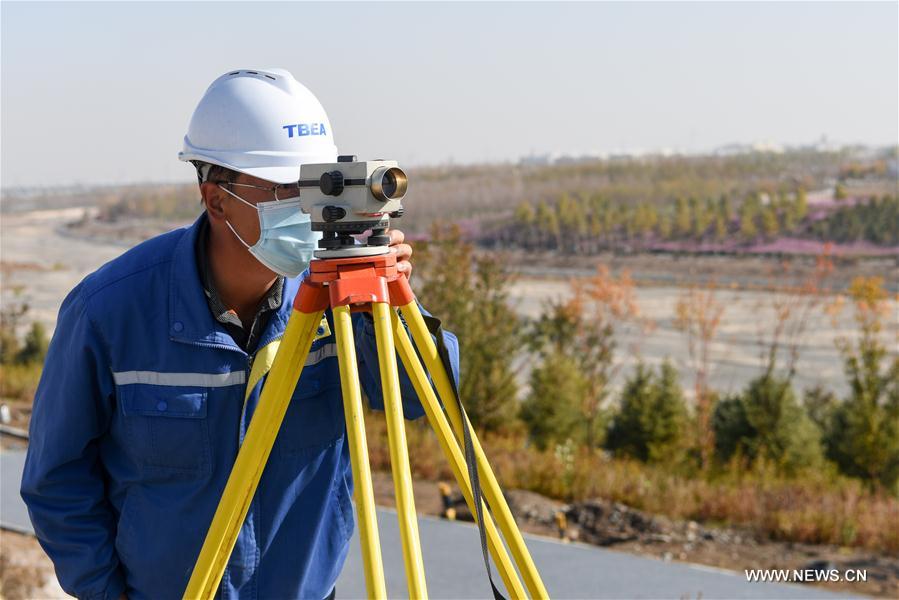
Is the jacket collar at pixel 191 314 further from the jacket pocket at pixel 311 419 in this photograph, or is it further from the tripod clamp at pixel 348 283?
the tripod clamp at pixel 348 283

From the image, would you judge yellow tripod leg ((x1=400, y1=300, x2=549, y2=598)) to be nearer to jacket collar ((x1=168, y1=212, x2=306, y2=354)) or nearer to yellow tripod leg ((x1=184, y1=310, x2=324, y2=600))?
yellow tripod leg ((x1=184, y1=310, x2=324, y2=600))

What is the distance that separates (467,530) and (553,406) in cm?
486

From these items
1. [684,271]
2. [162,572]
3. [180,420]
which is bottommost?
[684,271]

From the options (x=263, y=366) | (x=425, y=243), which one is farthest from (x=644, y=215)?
(x=263, y=366)

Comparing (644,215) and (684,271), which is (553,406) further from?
(644,215)

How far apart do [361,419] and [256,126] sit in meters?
0.65

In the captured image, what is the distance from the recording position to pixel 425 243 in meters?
9.27

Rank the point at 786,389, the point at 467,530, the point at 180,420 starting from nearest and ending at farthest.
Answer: the point at 180,420 → the point at 467,530 → the point at 786,389

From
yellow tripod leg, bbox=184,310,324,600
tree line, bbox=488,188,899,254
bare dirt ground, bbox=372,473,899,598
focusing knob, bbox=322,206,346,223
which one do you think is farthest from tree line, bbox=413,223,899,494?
tree line, bbox=488,188,899,254

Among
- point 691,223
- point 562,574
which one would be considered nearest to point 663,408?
point 562,574

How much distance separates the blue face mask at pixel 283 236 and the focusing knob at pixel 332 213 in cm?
25

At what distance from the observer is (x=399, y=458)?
1.36 meters

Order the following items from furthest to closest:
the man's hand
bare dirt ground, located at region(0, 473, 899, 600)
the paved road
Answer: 1. bare dirt ground, located at region(0, 473, 899, 600)
2. the paved road
3. the man's hand

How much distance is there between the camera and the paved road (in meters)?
3.59
